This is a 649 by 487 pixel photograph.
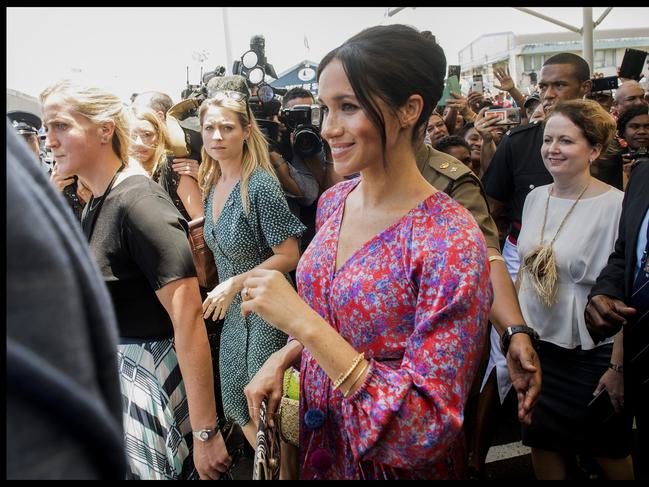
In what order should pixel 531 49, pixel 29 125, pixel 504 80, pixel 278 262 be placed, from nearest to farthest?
pixel 278 262 < pixel 504 80 < pixel 29 125 < pixel 531 49

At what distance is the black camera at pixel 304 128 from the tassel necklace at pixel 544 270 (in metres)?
1.55

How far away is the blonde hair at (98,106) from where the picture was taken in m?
1.88

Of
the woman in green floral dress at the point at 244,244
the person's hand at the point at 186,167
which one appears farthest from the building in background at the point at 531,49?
the woman in green floral dress at the point at 244,244

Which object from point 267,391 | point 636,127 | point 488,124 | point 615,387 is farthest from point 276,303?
point 636,127

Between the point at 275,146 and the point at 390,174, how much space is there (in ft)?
7.69

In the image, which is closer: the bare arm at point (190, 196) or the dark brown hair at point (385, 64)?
the dark brown hair at point (385, 64)

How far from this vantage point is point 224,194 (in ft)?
9.61

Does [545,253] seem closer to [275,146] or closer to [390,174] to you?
[390,174]

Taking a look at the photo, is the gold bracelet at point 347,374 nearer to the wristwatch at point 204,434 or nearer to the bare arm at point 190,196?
the wristwatch at point 204,434

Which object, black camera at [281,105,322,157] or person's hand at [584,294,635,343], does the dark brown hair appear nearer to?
person's hand at [584,294,635,343]

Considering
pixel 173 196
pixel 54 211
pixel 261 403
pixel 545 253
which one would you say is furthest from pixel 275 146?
pixel 54 211

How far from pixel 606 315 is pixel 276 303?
1315mm

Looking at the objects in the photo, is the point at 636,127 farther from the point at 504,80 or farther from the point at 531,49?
the point at 531,49

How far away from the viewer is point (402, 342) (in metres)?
1.29
